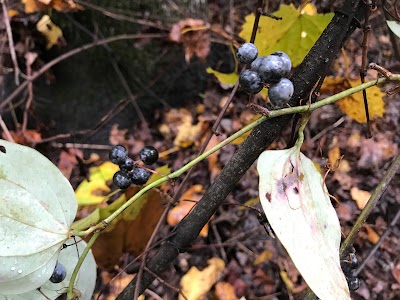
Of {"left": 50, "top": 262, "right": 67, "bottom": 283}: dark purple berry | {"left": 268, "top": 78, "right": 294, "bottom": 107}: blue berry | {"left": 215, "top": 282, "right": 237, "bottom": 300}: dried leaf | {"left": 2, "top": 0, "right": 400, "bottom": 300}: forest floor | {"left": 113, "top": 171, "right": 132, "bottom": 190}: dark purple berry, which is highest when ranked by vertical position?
{"left": 268, "top": 78, "right": 294, "bottom": 107}: blue berry

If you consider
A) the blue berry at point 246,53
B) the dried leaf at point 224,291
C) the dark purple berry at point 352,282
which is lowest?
the dried leaf at point 224,291

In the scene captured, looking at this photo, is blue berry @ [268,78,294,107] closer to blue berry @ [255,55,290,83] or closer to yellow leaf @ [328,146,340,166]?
blue berry @ [255,55,290,83]

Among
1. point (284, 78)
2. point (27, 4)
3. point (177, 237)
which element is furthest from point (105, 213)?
point (27, 4)

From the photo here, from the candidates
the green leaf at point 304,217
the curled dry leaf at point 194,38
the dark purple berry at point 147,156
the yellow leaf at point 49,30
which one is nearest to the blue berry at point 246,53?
the green leaf at point 304,217

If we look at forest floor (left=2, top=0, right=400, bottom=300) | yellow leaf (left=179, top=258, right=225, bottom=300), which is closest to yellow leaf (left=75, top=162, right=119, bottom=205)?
forest floor (left=2, top=0, right=400, bottom=300)

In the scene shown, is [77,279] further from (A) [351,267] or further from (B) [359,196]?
(B) [359,196]

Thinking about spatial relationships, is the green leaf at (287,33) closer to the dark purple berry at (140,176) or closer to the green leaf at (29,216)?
the dark purple berry at (140,176)
